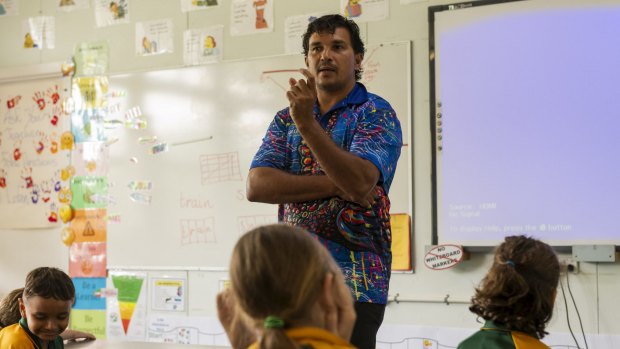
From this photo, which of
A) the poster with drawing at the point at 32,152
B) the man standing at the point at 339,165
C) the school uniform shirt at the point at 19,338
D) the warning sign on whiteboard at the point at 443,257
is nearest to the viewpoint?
the man standing at the point at 339,165

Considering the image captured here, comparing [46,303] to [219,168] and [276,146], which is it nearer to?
[276,146]

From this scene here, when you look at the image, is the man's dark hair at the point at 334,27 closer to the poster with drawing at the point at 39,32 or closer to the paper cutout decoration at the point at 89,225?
the paper cutout decoration at the point at 89,225

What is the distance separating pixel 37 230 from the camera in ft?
14.0

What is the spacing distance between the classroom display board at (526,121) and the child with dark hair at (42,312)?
1.59 meters

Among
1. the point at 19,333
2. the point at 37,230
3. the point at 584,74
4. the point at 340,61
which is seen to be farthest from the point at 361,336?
the point at 37,230

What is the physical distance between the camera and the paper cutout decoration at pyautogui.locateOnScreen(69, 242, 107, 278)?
4.08 m

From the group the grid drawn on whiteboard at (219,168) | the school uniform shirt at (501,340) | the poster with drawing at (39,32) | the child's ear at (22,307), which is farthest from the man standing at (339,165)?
the poster with drawing at (39,32)

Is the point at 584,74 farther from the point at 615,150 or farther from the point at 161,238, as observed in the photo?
the point at 161,238

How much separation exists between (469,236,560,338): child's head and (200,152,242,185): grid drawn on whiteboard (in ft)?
6.92

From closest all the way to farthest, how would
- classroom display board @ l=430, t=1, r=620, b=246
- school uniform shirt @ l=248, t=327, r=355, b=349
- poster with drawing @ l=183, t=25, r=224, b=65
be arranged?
school uniform shirt @ l=248, t=327, r=355, b=349, classroom display board @ l=430, t=1, r=620, b=246, poster with drawing @ l=183, t=25, r=224, b=65

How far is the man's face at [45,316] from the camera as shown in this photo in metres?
2.32

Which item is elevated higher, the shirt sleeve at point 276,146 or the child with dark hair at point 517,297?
the shirt sleeve at point 276,146

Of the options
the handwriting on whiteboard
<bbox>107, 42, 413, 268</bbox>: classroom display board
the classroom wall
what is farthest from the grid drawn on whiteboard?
the classroom wall

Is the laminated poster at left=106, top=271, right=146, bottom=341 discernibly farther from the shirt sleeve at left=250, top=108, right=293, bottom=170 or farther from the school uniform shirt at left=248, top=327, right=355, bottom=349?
the school uniform shirt at left=248, top=327, right=355, bottom=349
